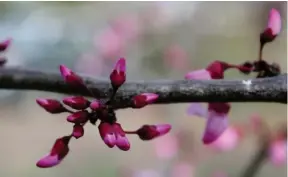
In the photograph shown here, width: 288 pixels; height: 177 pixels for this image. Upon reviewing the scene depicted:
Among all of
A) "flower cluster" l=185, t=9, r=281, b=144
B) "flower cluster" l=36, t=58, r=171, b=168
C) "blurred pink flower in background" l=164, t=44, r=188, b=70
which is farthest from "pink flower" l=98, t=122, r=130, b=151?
"blurred pink flower in background" l=164, t=44, r=188, b=70

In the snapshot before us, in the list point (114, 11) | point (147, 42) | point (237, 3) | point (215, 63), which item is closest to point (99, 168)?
point (147, 42)

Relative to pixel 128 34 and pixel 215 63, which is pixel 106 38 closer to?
pixel 128 34

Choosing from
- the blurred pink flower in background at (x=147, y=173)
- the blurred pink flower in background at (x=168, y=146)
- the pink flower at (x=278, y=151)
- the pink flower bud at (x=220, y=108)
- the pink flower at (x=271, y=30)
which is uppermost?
the pink flower at (x=271, y=30)

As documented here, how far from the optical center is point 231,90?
2.04 feet

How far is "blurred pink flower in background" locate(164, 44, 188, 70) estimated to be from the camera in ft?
9.35

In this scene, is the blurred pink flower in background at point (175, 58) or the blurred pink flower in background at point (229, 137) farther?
the blurred pink flower in background at point (175, 58)

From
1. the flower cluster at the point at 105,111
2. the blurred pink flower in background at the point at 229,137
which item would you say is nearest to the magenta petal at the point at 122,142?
the flower cluster at the point at 105,111

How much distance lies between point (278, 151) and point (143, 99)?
46.4 inches

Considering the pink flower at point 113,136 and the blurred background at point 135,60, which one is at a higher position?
the pink flower at point 113,136

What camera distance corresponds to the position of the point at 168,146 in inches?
88.9

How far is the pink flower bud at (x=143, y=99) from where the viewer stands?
582 millimetres

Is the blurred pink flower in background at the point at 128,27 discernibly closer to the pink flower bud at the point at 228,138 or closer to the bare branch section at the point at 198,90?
the pink flower bud at the point at 228,138

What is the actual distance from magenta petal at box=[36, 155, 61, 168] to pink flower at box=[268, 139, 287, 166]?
1098mm

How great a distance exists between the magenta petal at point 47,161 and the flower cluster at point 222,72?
6.5 inches
